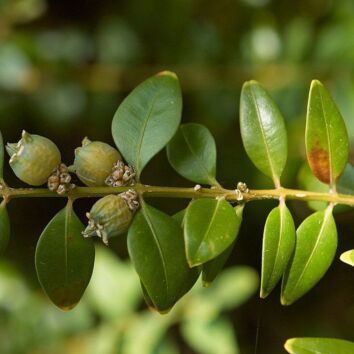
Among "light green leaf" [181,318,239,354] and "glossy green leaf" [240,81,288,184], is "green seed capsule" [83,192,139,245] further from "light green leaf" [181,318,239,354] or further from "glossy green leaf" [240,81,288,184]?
"light green leaf" [181,318,239,354]

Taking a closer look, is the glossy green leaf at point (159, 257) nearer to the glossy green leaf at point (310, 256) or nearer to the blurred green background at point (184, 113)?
the glossy green leaf at point (310, 256)

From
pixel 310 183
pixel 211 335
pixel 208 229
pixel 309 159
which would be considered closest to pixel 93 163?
pixel 208 229

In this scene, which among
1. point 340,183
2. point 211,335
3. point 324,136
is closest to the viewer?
point 324,136

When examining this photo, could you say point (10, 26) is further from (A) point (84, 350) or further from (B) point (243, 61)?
(A) point (84, 350)

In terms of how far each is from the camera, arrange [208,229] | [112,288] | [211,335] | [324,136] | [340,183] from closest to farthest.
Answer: [208,229]
[324,136]
[340,183]
[211,335]
[112,288]

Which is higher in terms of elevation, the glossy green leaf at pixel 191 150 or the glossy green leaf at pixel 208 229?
the glossy green leaf at pixel 191 150

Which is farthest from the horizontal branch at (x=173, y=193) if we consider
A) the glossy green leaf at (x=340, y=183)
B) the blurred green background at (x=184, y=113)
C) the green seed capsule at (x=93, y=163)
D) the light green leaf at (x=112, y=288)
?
the light green leaf at (x=112, y=288)

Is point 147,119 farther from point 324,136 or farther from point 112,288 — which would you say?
point 112,288
